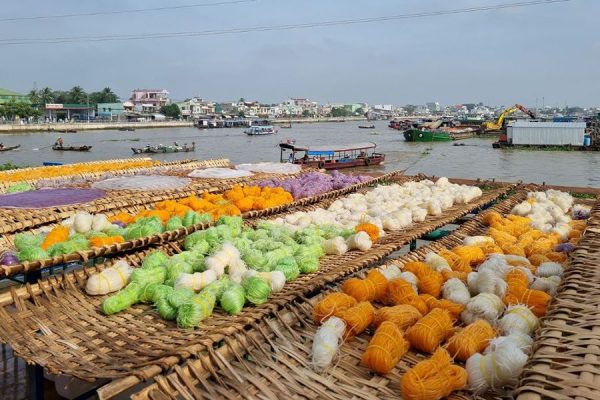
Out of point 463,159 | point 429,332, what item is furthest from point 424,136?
point 429,332

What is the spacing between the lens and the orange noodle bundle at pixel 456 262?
4246 millimetres

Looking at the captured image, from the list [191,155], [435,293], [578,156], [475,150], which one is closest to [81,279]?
[435,293]

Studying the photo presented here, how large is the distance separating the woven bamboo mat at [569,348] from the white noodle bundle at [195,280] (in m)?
2.39

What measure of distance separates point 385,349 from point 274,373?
0.65 metres

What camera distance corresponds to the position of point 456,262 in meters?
4.35

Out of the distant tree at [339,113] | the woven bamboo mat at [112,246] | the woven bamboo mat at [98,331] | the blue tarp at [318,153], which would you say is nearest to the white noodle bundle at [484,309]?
the woven bamboo mat at [98,331]

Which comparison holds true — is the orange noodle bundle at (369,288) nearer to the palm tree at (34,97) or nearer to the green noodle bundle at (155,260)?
the green noodle bundle at (155,260)

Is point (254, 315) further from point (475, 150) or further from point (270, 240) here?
point (475, 150)

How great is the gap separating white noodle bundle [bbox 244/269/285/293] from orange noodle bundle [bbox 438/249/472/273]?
5.28 ft

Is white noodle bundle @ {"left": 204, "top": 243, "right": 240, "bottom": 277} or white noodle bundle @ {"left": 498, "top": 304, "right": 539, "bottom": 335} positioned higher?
white noodle bundle @ {"left": 204, "top": 243, "right": 240, "bottom": 277}

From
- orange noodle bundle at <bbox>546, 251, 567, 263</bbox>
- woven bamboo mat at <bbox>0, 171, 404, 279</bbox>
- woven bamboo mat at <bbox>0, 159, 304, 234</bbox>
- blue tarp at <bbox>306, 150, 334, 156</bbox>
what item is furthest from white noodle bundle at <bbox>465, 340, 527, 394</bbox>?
blue tarp at <bbox>306, 150, 334, 156</bbox>

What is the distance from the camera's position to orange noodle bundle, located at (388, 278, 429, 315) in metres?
3.30

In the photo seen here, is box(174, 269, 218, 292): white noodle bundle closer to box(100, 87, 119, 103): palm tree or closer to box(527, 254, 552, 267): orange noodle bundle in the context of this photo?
box(527, 254, 552, 267): orange noodle bundle

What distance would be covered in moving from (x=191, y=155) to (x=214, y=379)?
38.6 metres
